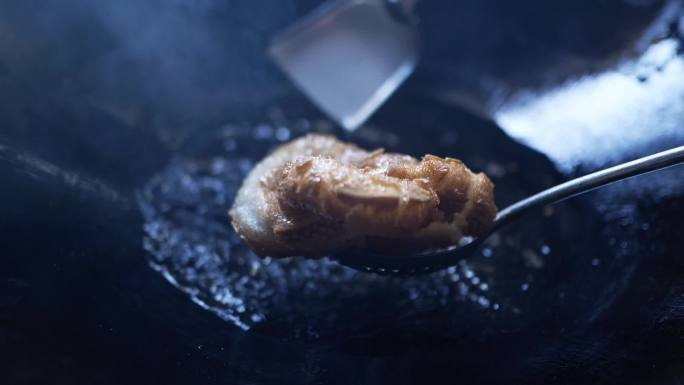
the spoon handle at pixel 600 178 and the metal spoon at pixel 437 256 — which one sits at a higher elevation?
the spoon handle at pixel 600 178

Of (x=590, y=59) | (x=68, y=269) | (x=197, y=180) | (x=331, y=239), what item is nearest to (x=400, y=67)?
(x=590, y=59)

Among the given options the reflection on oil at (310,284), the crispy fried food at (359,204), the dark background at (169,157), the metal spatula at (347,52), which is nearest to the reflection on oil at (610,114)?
the dark background at (169,157)

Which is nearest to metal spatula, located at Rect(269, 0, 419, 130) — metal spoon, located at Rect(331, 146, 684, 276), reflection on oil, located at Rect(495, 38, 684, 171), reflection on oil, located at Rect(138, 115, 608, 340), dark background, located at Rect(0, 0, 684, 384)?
dark background, located at Rect(0, 0, 684, 384)

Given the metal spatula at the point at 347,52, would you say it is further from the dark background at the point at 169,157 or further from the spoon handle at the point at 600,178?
the spoon handle at the point at 600,178

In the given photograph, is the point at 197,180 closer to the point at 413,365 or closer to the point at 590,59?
the point at 413,365

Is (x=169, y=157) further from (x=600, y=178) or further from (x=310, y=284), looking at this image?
(x=600, y=178)

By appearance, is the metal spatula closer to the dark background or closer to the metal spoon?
the dark background

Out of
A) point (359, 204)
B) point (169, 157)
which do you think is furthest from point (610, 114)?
point (169, 157)
